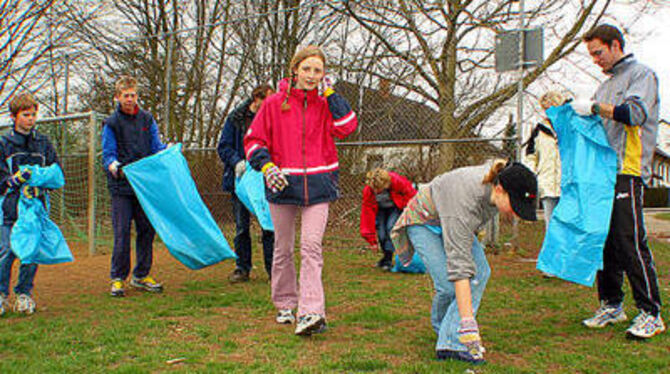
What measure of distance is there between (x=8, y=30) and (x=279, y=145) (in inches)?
574

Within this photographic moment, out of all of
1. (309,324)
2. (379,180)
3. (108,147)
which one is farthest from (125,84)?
(309,324)

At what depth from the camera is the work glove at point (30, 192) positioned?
4.33 metres

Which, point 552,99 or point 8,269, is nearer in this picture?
point 8,269

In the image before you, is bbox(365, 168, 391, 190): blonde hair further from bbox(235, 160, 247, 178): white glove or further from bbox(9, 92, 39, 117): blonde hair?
bbox(9, 92, 39, 117): blonde hair

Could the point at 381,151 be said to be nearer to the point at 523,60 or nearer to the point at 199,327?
the point at 523,60

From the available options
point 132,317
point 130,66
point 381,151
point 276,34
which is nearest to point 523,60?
point 381,151

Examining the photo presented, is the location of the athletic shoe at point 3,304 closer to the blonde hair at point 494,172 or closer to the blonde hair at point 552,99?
the blonde hair at point 494,172

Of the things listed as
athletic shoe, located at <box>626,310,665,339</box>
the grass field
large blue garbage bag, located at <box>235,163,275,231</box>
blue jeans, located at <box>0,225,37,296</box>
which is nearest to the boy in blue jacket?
blue jeans, located at <box>0,225,37,296</box>

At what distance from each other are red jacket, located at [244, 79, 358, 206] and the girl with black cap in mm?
656

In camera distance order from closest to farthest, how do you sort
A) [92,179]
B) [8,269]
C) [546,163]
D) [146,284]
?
[8,269] → [146,284] → [546,163] → [92,179]

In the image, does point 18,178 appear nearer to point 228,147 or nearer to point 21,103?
point 21,103

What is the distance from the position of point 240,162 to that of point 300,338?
2.22 m

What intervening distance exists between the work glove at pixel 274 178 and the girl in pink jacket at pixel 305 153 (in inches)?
0.7

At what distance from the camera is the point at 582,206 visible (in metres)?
3.43
